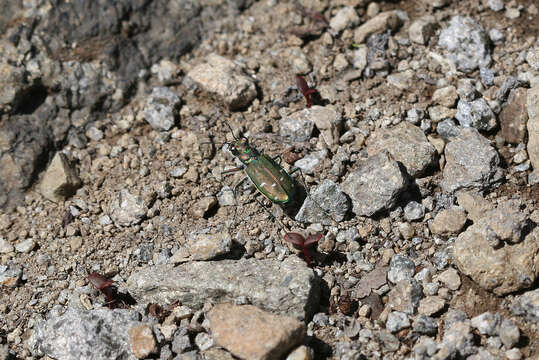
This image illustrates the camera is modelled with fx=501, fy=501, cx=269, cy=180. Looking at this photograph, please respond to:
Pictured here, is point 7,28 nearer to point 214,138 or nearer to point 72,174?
point 72,174

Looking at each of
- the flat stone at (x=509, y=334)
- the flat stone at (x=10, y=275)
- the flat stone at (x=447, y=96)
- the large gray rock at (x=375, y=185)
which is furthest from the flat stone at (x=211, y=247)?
the flat stone at (x=447, y=96)

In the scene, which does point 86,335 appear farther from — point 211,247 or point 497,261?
point 497,261

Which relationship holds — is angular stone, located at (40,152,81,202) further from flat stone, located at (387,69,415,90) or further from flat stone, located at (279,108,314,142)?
flat stone, located at (387,69,415,90)

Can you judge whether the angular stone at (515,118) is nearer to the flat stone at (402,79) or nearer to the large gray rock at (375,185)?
the flat stone at (402,79)

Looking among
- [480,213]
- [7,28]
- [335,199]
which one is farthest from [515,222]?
[7,28]

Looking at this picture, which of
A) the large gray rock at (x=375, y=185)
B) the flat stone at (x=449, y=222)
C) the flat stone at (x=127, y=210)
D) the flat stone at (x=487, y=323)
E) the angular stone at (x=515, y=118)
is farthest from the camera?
the flat stone at (x=127, y=210)

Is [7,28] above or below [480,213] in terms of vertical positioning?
above

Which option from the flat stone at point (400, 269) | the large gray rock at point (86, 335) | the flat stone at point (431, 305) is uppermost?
the large gray rock at point (86, 335)

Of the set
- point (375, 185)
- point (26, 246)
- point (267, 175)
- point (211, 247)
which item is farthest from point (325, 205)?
point (26, 246)
